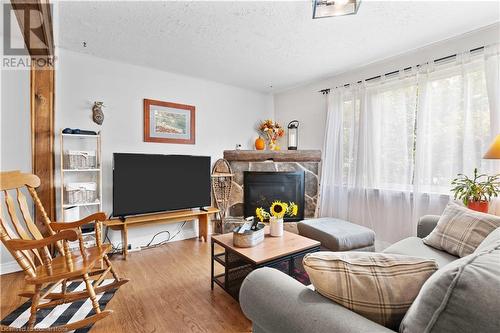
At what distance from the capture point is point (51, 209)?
2.54 m

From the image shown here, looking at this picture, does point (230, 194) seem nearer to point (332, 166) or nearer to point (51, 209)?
point (332, 166)

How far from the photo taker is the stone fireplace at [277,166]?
372 centimetres

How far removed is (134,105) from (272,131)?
215 centimetres

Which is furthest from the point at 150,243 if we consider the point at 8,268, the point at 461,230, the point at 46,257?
the point at 461,230

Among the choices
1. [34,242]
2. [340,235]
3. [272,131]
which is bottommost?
[340,235]

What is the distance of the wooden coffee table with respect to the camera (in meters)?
1.75

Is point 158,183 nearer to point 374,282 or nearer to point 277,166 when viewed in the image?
point 277,166

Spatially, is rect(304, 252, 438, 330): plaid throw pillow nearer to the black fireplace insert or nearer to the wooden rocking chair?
the wooden rocking chair

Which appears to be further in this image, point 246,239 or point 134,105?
point 134,105

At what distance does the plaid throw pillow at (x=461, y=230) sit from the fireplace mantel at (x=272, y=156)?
200cm

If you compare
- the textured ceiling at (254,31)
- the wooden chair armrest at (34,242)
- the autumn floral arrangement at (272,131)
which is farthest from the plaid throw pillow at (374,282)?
the autumn floral arrangement at (272,131)

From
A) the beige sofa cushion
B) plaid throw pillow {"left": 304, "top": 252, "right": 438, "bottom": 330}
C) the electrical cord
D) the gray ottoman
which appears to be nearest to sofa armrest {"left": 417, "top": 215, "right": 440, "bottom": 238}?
the gray ottoman

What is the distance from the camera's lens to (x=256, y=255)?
1752 mm

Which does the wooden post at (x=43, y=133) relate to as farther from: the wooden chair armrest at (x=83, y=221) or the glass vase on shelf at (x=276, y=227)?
the glass vase on shelf at (x=276, y=227)
